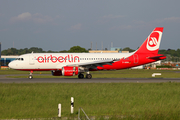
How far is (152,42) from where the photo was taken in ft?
123

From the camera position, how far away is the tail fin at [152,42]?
37.5m

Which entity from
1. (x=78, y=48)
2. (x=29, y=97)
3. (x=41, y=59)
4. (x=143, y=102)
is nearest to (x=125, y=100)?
(x=143, y=102)

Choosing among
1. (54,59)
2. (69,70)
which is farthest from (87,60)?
(54,59)

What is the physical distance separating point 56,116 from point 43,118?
0.82 meters

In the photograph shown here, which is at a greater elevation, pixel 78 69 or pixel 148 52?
pixel 148 52

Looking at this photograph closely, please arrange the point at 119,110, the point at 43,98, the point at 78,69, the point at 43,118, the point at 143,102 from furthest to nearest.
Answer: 1. the point at 78,69
2. the point at 43,98
3. the point at 143,102
4. the point at 119,110
5. the point at 43,118

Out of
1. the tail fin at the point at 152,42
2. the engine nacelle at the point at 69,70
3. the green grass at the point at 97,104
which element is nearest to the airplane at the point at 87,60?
the tail fin at the point at 152,42

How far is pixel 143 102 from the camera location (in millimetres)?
15023

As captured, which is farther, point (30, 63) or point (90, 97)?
point (30, 63)

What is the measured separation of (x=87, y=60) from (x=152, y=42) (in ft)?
35.4

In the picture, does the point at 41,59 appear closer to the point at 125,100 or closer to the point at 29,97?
the point at 29,97

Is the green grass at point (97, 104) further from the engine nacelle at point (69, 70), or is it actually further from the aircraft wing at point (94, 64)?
the aircraft wing at point (94, 64)

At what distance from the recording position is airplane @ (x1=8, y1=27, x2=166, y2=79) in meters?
35.7

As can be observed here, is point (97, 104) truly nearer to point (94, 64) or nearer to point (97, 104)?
point (97, 104)
